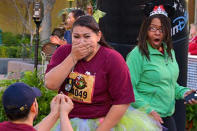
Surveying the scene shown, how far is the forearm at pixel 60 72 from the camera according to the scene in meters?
2.98

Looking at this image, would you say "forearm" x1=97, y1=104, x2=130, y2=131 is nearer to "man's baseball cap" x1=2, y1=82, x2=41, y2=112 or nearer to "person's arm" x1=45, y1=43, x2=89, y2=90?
"person's arm" x1=45, y1=43, x2=89, y2=90

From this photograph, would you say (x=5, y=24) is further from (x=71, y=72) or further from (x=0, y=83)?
(x=71, y=72)

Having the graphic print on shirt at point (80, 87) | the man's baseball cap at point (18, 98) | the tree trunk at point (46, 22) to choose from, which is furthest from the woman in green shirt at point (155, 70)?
the tree trunk at point (46, 22)

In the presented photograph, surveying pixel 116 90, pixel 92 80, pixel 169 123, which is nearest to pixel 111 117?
pixel 116 90

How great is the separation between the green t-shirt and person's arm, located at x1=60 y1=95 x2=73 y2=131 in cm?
93

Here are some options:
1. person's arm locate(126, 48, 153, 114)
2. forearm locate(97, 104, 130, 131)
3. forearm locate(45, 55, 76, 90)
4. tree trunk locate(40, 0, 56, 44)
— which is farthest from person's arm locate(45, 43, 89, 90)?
tree trunk locate(40, 0, 56, 44)

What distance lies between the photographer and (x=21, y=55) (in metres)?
16.7

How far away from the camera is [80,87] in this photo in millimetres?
3053

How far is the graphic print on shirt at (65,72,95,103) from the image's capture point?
118 inches

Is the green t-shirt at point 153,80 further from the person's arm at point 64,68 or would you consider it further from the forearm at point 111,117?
the person's arm at point 64,68

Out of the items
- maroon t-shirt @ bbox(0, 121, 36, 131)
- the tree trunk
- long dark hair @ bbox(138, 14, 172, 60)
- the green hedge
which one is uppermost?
the tree trunk

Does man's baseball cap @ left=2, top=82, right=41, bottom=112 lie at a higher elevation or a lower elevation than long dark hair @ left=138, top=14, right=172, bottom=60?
lower

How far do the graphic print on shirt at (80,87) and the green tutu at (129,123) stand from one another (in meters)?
0.17

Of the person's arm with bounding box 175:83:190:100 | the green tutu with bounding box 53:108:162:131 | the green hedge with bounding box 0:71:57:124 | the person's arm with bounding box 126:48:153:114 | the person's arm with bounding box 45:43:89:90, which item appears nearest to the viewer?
the person's arm with bounding box 45:43:89:90
